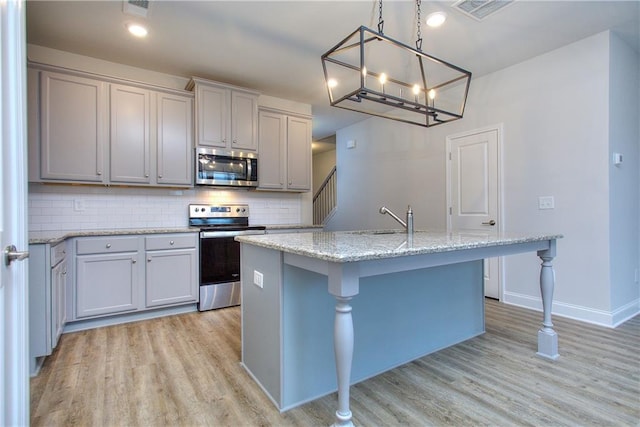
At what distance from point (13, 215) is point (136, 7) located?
2168mm

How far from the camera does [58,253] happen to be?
2.57m

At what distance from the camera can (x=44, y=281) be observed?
2293 millimetres

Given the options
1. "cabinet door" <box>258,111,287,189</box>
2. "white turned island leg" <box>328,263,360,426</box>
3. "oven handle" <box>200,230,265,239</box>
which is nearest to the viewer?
"white turned island leg" <box>328,263,360,426</box>

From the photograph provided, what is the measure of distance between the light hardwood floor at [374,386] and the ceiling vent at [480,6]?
2692 millimetres

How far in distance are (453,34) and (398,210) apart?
8.65 feet

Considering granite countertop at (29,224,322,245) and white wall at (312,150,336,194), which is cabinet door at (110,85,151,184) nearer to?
granite countertop at (29,224,322,245)

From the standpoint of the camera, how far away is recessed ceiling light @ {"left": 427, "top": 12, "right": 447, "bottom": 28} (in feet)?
8.55

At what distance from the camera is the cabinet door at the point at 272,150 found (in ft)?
14.1

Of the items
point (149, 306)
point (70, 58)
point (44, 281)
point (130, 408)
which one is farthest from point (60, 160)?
point (130, 408)

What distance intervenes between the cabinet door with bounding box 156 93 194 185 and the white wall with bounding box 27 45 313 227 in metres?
0.34

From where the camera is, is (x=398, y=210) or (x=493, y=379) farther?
(x=398, y=210)

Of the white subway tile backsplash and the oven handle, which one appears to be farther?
the oven handle

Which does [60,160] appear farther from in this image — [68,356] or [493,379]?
[493,379]

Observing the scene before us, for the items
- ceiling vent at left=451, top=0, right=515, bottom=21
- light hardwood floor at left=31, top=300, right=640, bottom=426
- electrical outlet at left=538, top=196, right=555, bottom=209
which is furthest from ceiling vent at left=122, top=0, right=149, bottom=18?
electrical outlet at left=538, top=196, right=555, bottom=209
